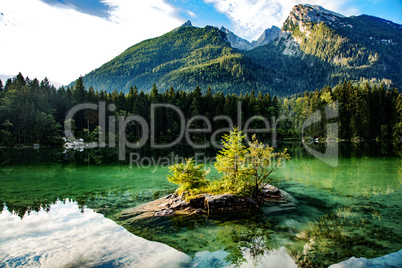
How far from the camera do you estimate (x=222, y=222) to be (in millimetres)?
13742

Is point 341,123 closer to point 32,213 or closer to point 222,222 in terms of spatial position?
point 222,222

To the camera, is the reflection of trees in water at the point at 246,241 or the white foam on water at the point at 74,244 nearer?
the white foam on water at the point at 74,244

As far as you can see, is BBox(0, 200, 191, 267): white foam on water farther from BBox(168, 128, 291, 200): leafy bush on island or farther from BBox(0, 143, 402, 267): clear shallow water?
BBox(168, 128, 291, 200): leafy bush on island

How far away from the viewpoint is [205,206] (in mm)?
15891

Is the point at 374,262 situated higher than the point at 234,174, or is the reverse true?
the point at 234,174

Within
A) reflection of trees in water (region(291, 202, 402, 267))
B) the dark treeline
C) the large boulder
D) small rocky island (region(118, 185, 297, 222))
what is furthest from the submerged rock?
the dark treeline

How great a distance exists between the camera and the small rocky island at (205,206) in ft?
50.0

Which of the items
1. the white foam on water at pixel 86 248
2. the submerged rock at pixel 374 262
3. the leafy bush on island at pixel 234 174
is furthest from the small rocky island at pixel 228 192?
the submerged rock at pixel 374 262

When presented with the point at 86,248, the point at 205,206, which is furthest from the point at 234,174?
the point at 86,248

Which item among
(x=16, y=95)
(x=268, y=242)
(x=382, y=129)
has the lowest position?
(x=268, y=242)

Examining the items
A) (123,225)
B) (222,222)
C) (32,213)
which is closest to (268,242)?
(222,222)

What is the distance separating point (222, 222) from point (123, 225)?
5.54 metres

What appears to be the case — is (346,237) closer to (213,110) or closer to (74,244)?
(74,244)

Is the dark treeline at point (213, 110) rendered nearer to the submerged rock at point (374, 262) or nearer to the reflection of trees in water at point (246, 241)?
the reflection of trees in water at point (246, 241)
